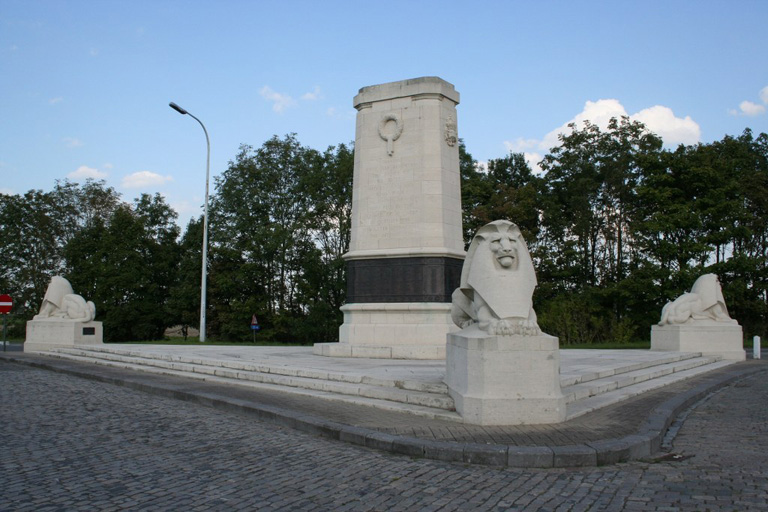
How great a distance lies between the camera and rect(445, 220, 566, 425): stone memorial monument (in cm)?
Result: 670

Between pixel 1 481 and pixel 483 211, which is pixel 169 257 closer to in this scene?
pixel 483 211

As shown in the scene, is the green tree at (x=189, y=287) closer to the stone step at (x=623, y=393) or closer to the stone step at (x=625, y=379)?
the stone step at (x=625, y=379)

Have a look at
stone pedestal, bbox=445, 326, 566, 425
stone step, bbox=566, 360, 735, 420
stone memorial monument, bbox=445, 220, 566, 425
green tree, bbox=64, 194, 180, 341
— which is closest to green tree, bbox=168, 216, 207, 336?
green tree, bbox=64, 194, 180, 341

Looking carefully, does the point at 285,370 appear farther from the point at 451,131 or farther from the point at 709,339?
the point at 709,339

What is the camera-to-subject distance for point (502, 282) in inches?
287

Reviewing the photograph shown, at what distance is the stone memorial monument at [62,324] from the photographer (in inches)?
752

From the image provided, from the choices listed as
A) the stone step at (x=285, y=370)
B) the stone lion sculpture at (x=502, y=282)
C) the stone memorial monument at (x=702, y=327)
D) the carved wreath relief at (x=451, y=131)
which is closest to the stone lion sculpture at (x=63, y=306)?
the stone step at (x=285, y=370)

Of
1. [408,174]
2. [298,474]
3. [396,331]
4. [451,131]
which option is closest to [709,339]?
[396,331]

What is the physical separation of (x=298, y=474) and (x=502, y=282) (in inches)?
131

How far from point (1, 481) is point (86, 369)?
31.0 ft

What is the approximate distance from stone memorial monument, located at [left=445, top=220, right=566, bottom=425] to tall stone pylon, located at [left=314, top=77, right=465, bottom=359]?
6427 mm

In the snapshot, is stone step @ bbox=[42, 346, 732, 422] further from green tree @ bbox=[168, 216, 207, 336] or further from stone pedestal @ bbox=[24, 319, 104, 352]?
green tree @ bbox=[168, 216, 207, 336]

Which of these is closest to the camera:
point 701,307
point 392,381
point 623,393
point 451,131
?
point 392,381

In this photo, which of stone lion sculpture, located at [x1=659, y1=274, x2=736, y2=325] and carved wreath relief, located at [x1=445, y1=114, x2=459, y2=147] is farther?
stone lion sculpture, located at [x1=659, y1=274, x2=736, y2=325]
